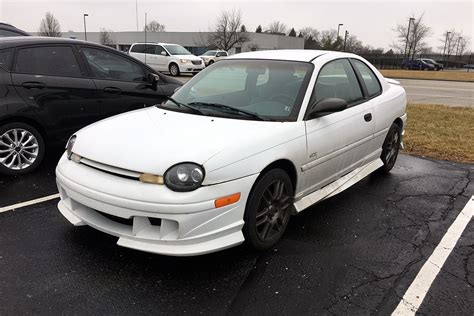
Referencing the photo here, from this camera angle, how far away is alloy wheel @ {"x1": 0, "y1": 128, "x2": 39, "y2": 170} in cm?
491

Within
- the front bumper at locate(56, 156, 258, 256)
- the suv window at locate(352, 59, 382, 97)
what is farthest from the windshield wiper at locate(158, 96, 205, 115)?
the suv window at locate(352, 59, 382, 97)

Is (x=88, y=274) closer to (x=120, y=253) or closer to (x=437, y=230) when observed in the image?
(x=120, y=253)

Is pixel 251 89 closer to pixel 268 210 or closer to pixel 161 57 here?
pixel 268 210

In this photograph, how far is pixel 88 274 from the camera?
2.98 meters

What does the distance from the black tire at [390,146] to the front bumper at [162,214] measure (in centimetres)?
279

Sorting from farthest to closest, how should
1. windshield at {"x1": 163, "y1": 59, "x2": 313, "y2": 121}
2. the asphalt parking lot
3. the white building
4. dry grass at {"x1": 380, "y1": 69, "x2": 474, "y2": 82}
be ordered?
the white building → dry grass at {"x1": 380, "y1": 69, "x2": 474, "y2": 82} → windshield at {"x1": 163, "y1": 59, "x2": 313, "y2": 121} → the asphalt parking lot

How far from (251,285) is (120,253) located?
42.3 inches

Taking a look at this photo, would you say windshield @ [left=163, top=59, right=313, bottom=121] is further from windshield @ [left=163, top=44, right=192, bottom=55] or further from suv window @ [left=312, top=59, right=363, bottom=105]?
windshield @ [left=163, top=44, right=192, bottom=55]

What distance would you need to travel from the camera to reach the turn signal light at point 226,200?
9.36 feet

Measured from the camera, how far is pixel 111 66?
5891 millimetres

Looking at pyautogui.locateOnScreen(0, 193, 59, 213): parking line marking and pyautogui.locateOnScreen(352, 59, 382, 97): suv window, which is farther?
pyautogui.locateOnScreen(352, 59, 382, 97): suv window

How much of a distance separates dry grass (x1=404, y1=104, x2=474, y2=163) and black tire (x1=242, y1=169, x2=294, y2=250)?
163 inches

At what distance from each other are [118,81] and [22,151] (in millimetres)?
1588

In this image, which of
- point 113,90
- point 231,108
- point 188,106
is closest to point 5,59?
point 113,90
